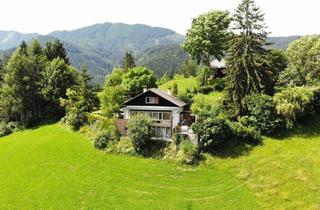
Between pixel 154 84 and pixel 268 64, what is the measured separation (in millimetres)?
26135

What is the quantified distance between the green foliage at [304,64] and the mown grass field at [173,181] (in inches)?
324

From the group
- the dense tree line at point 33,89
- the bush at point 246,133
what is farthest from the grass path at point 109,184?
the dense tree line at point 33,89

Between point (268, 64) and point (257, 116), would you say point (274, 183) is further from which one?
point (268, 64)

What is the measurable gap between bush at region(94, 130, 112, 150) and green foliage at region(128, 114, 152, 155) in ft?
14.2

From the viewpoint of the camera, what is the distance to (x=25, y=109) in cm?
6975

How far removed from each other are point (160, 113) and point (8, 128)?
33.5 meters

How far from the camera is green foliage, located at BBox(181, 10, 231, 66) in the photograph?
A: 67750mm

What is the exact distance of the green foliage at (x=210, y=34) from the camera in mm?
67750

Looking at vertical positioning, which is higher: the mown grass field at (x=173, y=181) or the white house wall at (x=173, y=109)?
the white house wall at (x=173, y=109)

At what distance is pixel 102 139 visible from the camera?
4994cm

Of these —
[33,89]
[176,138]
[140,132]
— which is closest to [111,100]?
[140,132]

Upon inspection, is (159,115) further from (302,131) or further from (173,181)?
(302,131)

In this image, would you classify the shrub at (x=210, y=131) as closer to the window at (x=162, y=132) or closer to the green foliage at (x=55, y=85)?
the window at (x=162, y=132)

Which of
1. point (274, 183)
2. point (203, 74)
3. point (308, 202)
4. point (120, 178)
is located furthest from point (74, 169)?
point (203, 74)
